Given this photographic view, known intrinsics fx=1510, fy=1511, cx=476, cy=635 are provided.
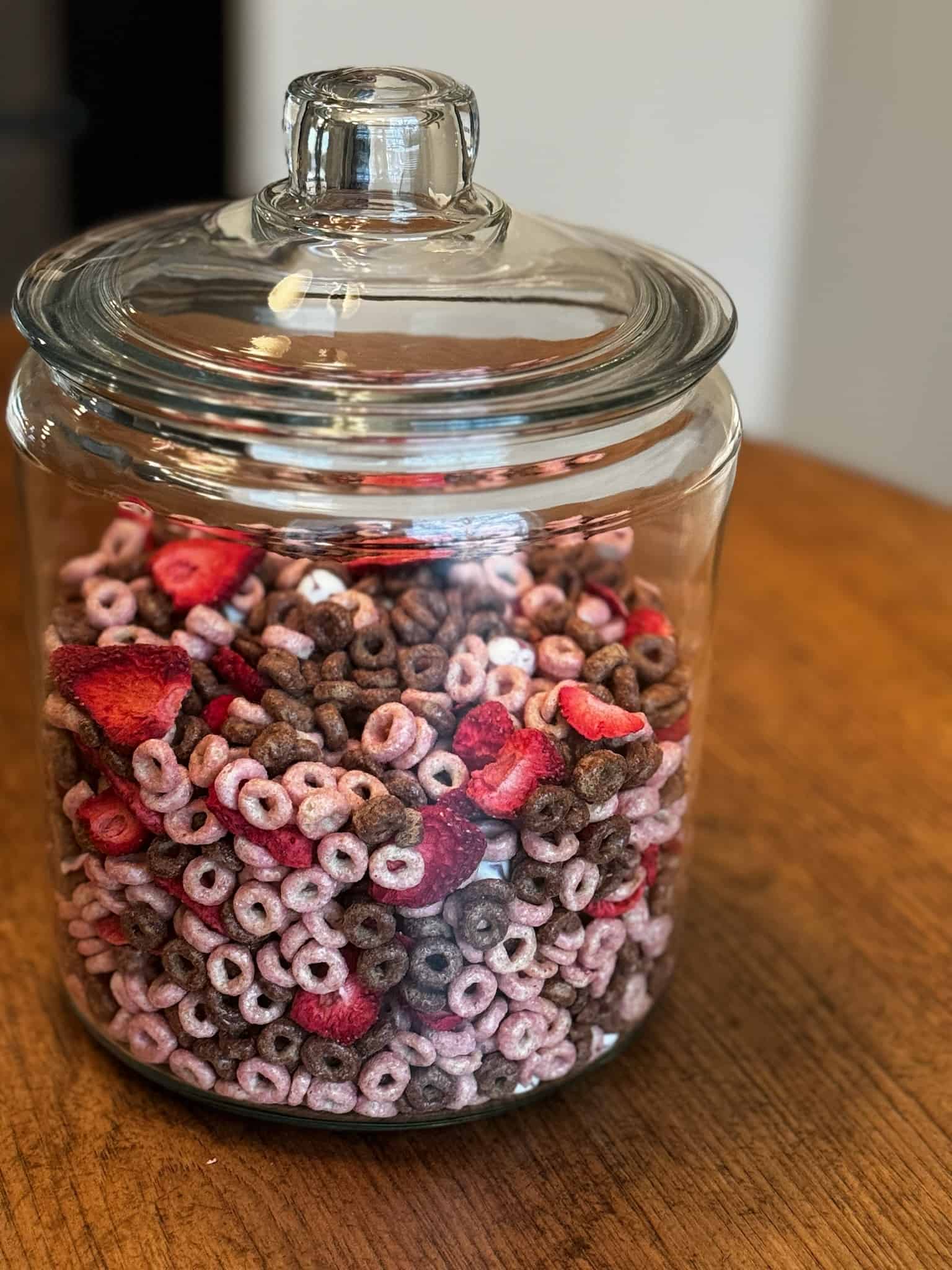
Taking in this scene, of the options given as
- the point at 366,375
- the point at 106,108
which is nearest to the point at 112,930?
the point at 366,375

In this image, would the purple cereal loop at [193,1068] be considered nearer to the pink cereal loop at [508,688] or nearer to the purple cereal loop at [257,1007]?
the purple cereal loop at [257,1007]

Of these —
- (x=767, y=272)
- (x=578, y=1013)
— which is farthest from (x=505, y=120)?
(x=578, y=1013)

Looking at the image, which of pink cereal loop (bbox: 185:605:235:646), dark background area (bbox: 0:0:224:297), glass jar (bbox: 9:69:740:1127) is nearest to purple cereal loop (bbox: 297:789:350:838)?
glass jar (bbox: 9:69:740:1127)

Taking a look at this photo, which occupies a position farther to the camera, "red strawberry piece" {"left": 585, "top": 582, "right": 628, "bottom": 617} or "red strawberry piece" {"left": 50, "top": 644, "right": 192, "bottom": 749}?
"red strawberry piece" {"left": 585, "top": 582, "right": 628, "bottom": 617}

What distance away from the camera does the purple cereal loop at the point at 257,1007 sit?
1.89 feet

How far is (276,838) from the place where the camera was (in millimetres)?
550

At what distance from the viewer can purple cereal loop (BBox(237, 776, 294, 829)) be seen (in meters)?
0.55

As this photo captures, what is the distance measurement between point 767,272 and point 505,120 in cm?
45

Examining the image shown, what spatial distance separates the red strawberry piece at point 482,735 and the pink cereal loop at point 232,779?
0.26 feet

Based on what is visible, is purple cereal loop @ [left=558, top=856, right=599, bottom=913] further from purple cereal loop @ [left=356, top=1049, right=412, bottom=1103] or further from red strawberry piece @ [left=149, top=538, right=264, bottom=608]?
red strawberry piece @ [left=149, top=538, right=264, bottom=608]

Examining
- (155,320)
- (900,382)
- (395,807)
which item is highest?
(155,320)

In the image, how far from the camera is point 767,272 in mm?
2250

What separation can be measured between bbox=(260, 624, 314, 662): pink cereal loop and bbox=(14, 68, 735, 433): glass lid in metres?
0.12

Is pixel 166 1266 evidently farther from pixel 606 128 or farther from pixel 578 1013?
pixel 606 128
